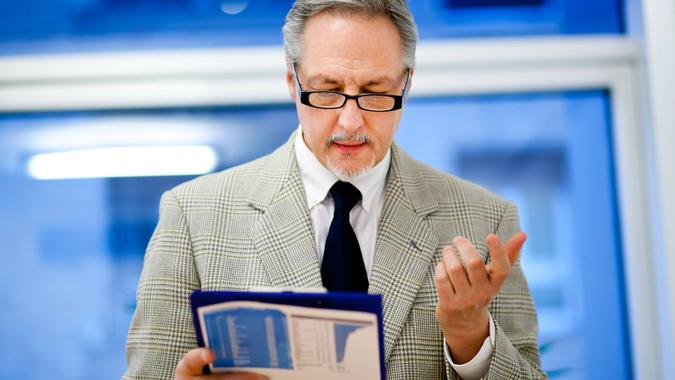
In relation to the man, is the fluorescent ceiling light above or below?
above

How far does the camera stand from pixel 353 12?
1.52 m

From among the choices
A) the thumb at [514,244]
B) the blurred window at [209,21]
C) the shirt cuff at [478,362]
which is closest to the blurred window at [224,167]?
the blurred window at [209,21]

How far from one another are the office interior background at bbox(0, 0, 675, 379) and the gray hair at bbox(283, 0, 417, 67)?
0.81m

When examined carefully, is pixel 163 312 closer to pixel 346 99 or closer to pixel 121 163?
pixel 346 99

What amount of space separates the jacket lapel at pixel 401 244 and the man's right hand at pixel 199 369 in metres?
0.34

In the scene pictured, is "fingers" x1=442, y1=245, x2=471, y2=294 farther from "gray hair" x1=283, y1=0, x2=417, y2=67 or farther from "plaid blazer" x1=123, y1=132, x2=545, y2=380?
"gray hair" x1=283, y1=0, x2=417, y2=67

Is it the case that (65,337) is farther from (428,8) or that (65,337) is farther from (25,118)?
(428,8)

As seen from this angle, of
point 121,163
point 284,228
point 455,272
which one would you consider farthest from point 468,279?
point 121,163

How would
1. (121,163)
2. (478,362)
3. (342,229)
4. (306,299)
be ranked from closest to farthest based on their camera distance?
1. (306,299)
2. (478,362)
3. (342,229)
4. (121,163)

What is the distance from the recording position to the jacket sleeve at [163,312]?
143 centimetres

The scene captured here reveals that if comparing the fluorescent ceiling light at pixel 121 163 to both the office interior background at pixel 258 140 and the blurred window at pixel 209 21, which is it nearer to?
the office interior background at pixel 258 140

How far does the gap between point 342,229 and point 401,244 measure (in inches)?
5.2

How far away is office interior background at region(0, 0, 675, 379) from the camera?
2.40 metres

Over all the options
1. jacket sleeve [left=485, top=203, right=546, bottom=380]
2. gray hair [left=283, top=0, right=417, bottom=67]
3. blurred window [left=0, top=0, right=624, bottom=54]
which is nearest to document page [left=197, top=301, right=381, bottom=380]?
jacket sleeve [left=485, top=203, right=546, bottom=380]
